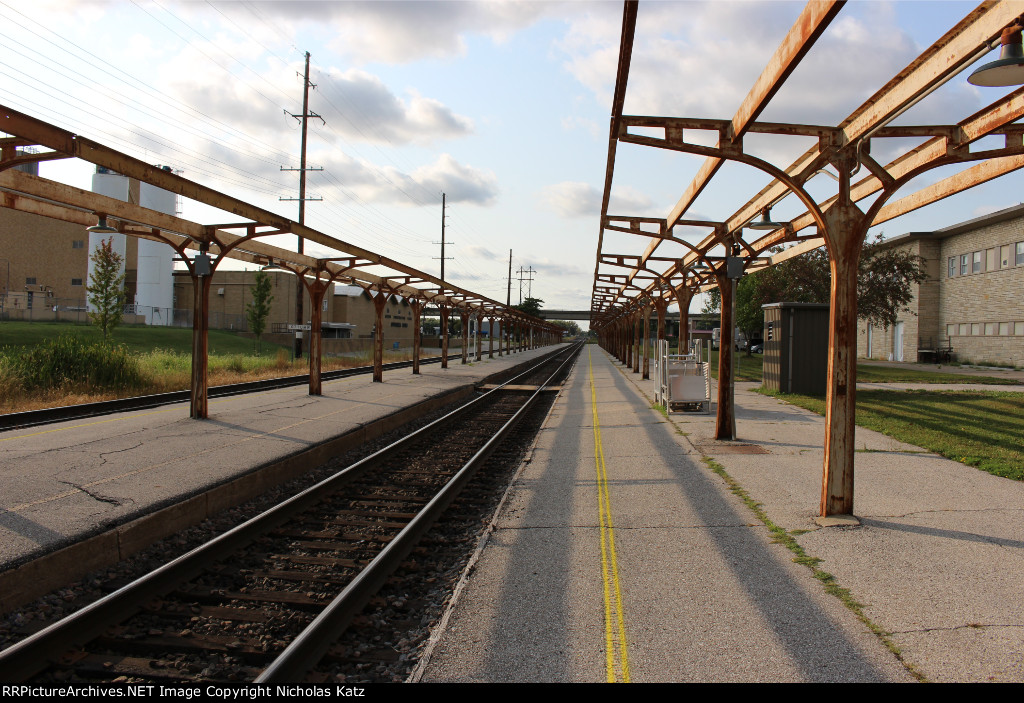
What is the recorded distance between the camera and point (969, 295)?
37875mm

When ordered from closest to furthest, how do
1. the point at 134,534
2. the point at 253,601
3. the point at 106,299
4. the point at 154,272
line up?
the point at 253,601 < the point at 134,534 < the point at 106,299 < the point at 154,272

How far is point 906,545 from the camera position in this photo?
5.67m

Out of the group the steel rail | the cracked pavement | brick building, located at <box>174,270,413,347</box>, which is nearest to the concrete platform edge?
the cracked pavement

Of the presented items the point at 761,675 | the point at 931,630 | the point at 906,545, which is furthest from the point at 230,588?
the point at 906,545

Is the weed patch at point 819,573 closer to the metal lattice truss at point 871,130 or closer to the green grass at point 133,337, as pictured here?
the metal lattice truss at point 871,130

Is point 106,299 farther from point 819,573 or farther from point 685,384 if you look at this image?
point 819,573

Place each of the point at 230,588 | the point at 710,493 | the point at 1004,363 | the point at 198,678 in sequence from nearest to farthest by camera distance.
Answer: the point at 198,678, the point at 230,588, the point at 710,493, the point at 1004,363

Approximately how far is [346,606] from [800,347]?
1770 centimetres

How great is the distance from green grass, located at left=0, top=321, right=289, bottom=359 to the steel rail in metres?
25.6

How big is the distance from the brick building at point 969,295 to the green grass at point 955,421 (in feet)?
63.4

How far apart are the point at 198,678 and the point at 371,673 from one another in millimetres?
996

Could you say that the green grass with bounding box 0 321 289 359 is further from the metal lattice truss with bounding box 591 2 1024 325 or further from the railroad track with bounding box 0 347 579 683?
the metal lattice truss with bounding box 591 2 1024 325

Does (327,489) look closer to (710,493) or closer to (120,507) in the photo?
(120,507)

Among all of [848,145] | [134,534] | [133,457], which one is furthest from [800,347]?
[134,534]
